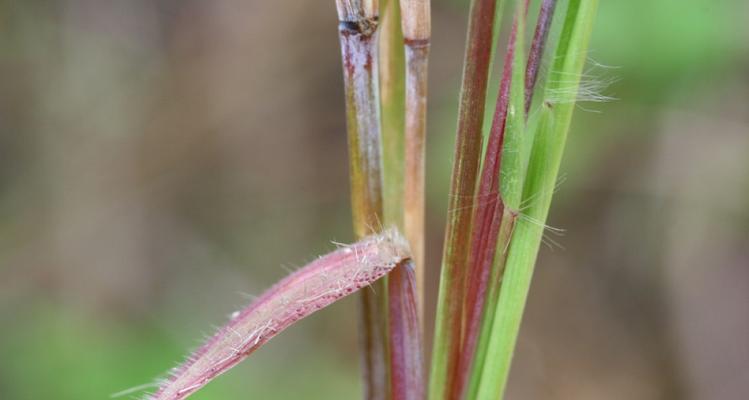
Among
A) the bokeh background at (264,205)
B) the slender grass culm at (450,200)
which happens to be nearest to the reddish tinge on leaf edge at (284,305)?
the slender grass culm at (450,200)

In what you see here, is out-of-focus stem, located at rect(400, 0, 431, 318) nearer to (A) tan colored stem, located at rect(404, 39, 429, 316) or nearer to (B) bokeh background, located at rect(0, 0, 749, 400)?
(A) tan colored stem, located at rect(404, 39, 429, 316)

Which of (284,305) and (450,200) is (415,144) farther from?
(284,305)

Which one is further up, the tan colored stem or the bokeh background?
the tan colored stem

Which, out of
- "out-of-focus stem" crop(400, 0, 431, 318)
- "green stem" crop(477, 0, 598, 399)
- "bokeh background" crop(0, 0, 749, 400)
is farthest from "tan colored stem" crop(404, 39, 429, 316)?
"bokeh background" crop(0, 0, 749, 400)

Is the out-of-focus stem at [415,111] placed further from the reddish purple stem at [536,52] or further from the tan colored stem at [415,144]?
the reddish purple stem at [536,52]

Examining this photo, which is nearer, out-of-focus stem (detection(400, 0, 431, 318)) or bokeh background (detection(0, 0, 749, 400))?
out-of-focus stem (detection(400, 0, 431, 318))

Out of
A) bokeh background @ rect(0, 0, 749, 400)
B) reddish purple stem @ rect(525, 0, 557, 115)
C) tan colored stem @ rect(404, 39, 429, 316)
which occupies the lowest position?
bokeh background @ rect(0, 0, 749, 400)

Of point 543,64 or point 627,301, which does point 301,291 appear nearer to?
point 543,64

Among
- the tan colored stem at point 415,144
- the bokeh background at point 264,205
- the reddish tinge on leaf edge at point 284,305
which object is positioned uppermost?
the tan colored stem at point 415,144

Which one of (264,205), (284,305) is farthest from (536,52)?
(264,205)
